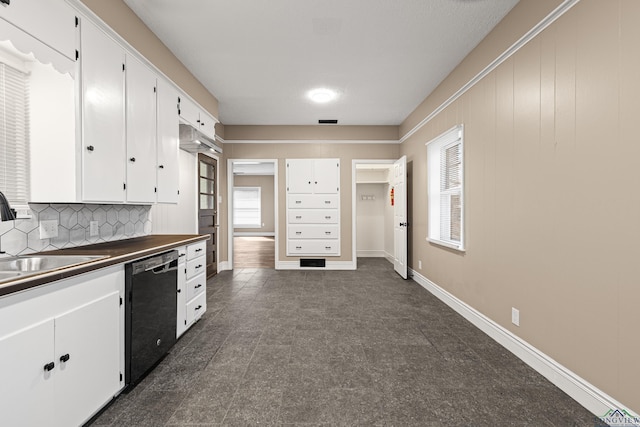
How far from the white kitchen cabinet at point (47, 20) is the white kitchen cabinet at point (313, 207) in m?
3.98

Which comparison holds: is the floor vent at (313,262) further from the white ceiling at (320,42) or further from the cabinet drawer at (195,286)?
the white ceiling at (320,42)

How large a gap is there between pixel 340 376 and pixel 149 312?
1.44 meters

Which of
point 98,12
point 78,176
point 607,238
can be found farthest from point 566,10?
point 78,176

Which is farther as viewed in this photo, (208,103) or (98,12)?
(208,103)

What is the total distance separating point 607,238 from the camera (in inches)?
62.6

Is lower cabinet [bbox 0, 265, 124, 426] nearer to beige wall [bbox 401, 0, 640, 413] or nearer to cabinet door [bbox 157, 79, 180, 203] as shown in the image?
cabinet door [bbox 157, 79, 180, 203]

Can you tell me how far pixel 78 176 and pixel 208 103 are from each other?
2518mm

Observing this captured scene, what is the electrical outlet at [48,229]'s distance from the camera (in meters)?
1.84

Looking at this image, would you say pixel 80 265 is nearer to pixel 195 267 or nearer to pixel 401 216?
pixel 195 267

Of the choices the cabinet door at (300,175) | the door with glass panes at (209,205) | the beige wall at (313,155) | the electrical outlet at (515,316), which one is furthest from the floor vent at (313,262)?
the electrical outlet at (515,316)

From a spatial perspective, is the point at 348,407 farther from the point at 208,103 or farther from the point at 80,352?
the point at 208,103

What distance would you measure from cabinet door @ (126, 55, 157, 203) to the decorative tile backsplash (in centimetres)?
33

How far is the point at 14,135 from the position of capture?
1.74m

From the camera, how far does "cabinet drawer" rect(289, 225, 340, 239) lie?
561 centimetres
